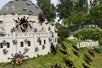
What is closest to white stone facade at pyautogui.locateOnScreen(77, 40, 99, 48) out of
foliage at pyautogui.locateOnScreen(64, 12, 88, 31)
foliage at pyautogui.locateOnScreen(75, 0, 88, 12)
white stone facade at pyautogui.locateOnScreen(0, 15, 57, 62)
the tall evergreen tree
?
white stone facade at pyautogui.locateOnScreen(0, 15, 57, 62)

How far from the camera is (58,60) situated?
2458 inches

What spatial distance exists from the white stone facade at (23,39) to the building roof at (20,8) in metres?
2.68

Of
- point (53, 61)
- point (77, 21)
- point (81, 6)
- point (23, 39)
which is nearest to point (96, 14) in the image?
point (77, 21)

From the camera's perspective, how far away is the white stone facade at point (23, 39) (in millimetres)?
61203

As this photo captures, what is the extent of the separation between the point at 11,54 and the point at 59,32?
30463 millimetres

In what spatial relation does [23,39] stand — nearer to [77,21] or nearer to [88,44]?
[88,44]

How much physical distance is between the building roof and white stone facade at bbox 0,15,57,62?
→ 8.78ft

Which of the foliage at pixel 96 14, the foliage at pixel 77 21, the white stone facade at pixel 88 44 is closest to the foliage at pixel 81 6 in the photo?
the foliage at pixel 77 21

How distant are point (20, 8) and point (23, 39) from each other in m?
10.4

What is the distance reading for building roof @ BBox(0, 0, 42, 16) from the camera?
68312 millimetres

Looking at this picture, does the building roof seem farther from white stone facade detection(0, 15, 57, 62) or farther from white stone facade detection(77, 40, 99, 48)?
white stone facade detection(77, 40, 99, 48)

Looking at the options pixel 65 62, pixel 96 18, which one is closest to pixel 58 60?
pixel 65 62

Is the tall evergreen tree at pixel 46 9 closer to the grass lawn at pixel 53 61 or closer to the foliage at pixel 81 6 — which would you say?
the foliage at pixel 81 6

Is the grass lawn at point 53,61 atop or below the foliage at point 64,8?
below
